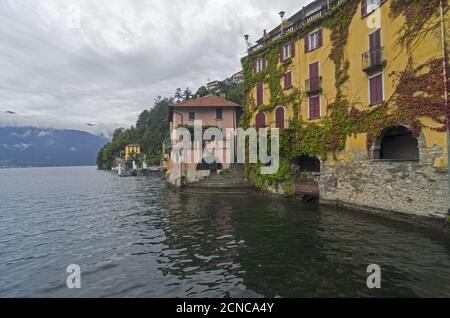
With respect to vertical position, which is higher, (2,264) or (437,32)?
(437,32)

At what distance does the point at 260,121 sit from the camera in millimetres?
26922

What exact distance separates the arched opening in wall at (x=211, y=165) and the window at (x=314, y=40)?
47.4ft

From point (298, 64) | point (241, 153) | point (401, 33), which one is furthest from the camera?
point (241, 153)

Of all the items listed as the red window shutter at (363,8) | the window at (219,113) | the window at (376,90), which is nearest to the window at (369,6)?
the red window shutter at (363,8)

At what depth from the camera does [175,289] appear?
7.39 meters

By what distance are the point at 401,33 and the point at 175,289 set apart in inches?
669

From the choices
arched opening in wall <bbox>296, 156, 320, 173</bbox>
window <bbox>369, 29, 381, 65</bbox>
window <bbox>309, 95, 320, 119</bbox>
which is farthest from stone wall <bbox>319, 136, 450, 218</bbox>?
window <bbox>369, 29, 381, 65</bbox>

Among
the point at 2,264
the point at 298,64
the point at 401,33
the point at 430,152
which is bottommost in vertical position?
the point at 2,264

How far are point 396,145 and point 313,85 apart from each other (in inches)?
309

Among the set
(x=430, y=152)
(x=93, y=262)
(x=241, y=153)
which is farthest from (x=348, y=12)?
(x=93, y=262)

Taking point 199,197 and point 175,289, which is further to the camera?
point 199,197

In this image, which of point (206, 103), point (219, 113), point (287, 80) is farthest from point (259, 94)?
point (206, 103)

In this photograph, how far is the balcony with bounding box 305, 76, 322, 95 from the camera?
20.8 meters
